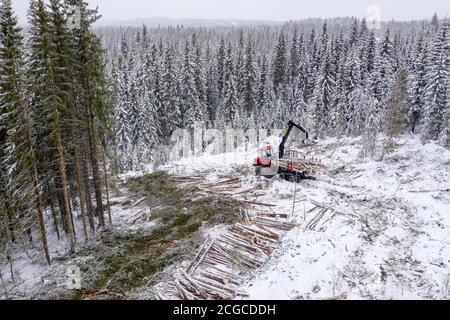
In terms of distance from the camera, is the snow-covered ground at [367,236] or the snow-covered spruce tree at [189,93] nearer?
the snow-covered ground at [367,236]

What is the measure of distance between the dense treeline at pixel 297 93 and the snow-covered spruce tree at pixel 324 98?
0.49 feet

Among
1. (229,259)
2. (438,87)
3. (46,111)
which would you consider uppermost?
(46,111)

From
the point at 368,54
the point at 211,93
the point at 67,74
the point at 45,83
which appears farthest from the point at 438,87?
the point at 211,93

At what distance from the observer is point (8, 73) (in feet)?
49.9

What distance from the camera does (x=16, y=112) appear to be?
15.7 metres

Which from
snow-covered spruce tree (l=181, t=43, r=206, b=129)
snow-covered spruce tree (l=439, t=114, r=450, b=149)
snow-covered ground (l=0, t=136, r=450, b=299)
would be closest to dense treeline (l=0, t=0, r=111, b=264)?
snow-covered ground (l=0, t=136, r=450, b=299)

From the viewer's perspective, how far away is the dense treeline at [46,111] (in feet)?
50.8

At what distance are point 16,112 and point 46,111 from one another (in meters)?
1.49

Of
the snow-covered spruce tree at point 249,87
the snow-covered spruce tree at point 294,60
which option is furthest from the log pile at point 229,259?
the snow-covered spruce tree at point 294,60

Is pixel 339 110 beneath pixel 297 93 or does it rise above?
beneath

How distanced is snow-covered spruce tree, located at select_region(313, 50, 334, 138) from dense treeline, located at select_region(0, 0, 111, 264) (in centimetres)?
3623

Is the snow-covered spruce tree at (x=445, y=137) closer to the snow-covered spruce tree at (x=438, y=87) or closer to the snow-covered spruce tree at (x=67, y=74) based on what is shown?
the snow-covered spruce tree at (x=438, y=87)

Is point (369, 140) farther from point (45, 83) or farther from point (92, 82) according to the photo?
point (45, 83)
